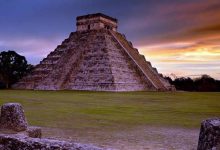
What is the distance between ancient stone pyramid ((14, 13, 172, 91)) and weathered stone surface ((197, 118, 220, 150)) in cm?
4254

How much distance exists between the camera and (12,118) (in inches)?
309

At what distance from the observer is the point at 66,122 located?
47.0 feet

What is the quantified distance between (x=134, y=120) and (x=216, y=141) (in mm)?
12387

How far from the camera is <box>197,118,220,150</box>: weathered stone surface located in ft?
11.2

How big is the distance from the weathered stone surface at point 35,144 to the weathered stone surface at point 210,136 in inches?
57.3

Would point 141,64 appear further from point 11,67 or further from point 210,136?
point 210,136

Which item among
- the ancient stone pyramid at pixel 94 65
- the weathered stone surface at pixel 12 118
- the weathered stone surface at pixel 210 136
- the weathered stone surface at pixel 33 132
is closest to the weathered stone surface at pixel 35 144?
the weathered stone surface at pixel 210 136

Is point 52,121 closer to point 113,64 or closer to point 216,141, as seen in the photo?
A: point 216,141

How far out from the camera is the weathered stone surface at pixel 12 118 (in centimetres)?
785

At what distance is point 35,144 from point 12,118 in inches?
213

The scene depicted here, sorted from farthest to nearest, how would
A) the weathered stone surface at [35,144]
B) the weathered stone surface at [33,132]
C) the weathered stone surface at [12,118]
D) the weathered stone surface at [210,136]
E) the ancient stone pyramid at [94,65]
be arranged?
the ancient stone pyramid at [94,65] < the weathered stone surface at [33,132] < the weathered stone surface at [12,118] < the weathered stone surface at [210,136] < the weathered stone surface at [35,144]

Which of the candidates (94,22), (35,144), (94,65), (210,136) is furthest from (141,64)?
(35,144)

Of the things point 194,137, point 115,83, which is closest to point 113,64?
point 115,83

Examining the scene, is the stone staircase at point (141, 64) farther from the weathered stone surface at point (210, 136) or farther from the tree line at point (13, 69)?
the weathered stone surface at point (210, 136)
